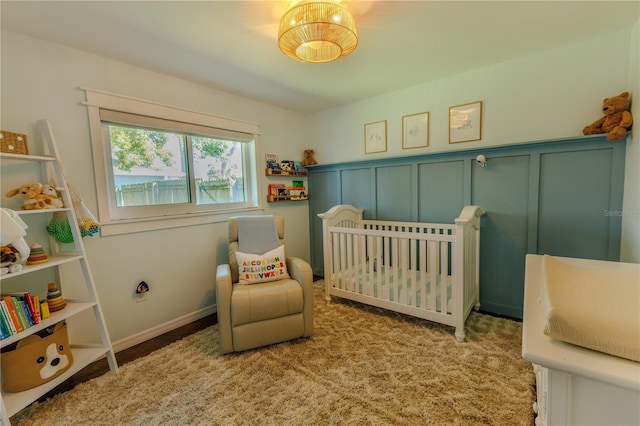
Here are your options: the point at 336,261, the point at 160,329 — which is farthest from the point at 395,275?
the point at 160,329

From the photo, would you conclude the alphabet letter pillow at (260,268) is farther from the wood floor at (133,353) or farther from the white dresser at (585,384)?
the white dresser at (585,384)

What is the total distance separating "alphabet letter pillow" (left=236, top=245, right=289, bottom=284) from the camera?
219cm

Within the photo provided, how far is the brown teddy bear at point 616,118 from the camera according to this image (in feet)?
5.80

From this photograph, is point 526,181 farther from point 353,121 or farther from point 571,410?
point 571,410

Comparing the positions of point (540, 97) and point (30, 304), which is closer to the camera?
point (30, 304)

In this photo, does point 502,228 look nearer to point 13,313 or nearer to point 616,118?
point 616,118

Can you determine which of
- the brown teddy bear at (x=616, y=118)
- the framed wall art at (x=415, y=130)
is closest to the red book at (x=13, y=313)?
the framed wall art at (x=415, y=130)

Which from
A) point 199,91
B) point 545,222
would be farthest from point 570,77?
point 199,91

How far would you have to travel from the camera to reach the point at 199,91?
8.23ft

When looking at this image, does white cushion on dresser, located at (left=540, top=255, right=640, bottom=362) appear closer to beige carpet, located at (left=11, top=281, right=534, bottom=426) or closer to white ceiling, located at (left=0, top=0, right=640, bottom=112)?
beige carpet, located at (left=11, top=281, right=534, bottom=426)

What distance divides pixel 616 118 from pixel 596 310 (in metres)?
1.93

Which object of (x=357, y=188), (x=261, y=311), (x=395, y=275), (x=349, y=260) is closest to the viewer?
(x=261, y=311)

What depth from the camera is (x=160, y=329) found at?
2299mm

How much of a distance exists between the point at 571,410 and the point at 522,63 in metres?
2.52
